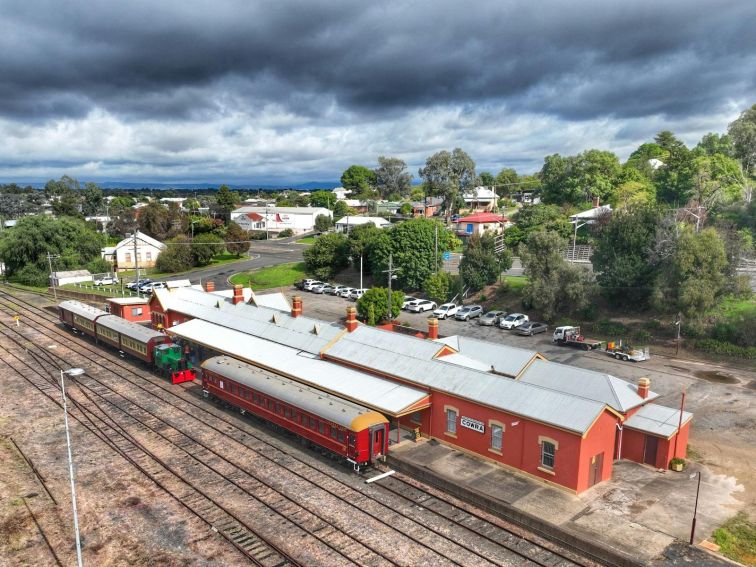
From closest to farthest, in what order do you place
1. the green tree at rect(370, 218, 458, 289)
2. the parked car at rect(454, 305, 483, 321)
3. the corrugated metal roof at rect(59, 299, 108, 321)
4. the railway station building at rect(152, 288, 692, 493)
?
the railway station building at rect(152, 288, 692, 493)
the corrugated metal roof at rect(59, 299, 108, 321)
the parked car at rect(454, 305, 483, 321)
the green tree at rect(370, 218, 458, 289)

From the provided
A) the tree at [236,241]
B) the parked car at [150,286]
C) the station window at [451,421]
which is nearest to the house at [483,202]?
the tree at [236,241]

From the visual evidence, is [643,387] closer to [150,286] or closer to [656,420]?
[656,420]

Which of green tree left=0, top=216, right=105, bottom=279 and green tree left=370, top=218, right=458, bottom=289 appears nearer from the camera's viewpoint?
green tree left=370, top=218, right=458, bottom=289

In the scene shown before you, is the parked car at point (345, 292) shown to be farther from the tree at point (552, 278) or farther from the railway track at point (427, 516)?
the railway track at point (427, 516)

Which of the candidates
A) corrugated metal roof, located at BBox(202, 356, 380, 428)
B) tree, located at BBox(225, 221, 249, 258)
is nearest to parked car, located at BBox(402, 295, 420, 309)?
corrugated metal roof, located at BBox(202, 356, 380, 428)

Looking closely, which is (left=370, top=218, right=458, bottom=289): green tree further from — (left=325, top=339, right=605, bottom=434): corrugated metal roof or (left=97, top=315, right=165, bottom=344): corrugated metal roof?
(left=325, top=339, right=605, bottom=434): corrugated metal roof

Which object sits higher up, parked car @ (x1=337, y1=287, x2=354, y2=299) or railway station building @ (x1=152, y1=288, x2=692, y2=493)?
railway station building @ (x1=152, y1=288, x2=692, y2=493)

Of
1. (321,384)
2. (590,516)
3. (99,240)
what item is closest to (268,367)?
(321,384)
